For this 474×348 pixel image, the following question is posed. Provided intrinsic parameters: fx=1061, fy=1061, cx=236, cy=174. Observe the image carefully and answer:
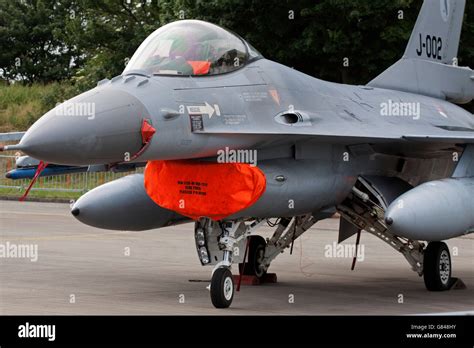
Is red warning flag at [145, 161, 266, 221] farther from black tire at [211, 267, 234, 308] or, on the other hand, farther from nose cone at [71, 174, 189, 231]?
nose cone at [71, 174, 189, 231]

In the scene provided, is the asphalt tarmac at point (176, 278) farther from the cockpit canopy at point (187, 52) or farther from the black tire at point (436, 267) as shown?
the cockpit canopy at point (187, 52)

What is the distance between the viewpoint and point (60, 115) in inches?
420

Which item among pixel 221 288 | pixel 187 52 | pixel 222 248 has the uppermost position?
pixel 187 52

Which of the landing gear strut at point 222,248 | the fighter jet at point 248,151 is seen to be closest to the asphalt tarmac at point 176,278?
the landing gear strut at point 222,248

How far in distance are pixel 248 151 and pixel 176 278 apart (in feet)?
13.1

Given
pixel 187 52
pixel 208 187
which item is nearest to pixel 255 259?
pixel 208 187

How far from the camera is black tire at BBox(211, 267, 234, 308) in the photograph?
12.3 metres

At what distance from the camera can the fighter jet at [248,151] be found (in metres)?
11.1

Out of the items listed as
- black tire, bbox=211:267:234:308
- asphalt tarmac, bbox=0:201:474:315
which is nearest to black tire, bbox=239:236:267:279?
asphalt tarmac, bbox=0:201:474:315

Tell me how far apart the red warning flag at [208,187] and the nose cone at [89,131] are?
1.43 metres

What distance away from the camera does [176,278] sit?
16.0 m

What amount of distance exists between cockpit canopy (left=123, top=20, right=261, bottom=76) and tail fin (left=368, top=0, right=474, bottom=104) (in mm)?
4382

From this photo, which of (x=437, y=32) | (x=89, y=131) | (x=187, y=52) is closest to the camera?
(x=89, y=131)

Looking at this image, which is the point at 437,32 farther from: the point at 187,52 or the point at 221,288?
the point at 221,288
